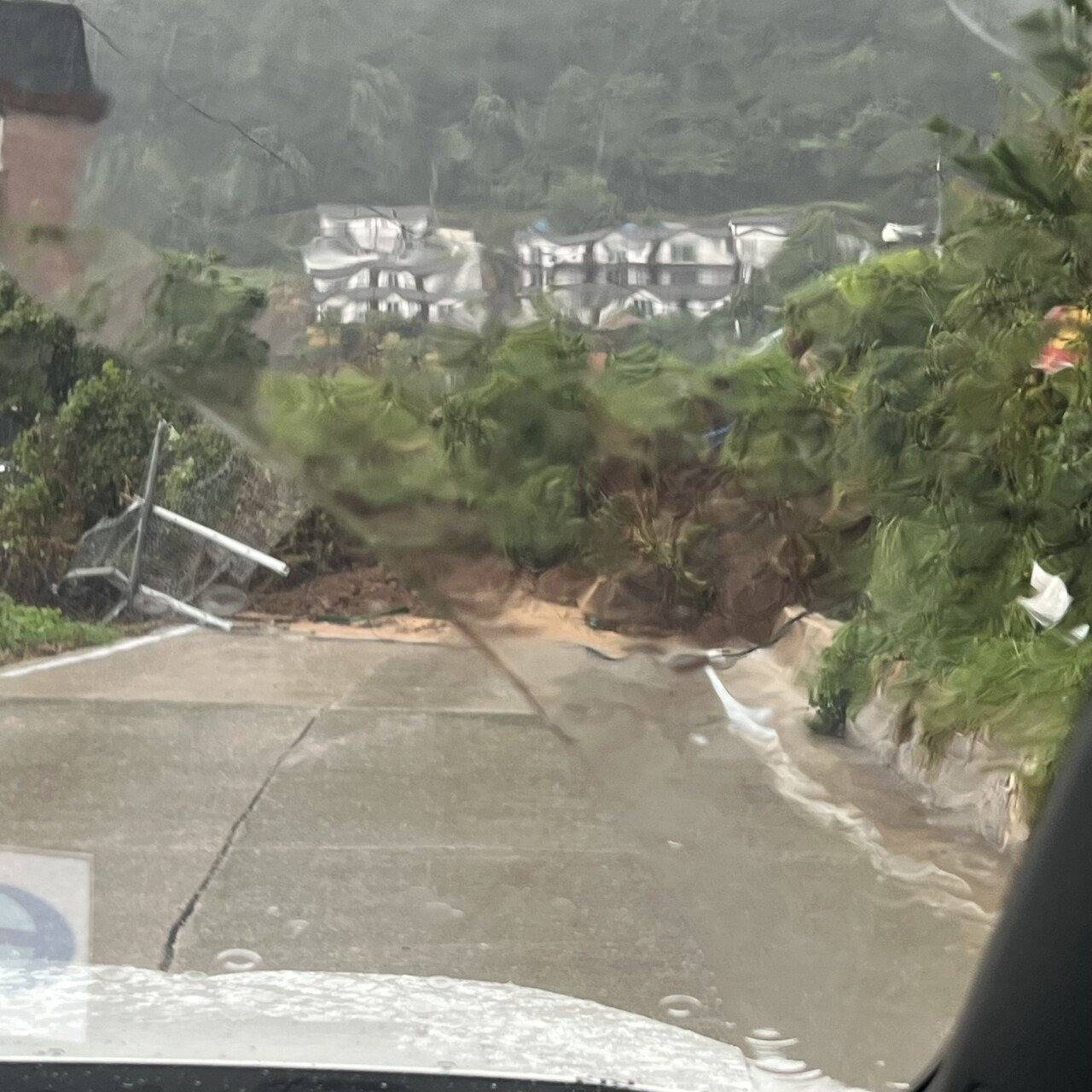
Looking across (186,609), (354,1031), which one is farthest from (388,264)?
(186,609)

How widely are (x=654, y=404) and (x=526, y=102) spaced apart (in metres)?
0.43

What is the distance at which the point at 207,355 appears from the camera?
1974mm

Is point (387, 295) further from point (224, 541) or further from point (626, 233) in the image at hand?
point (224, 541)

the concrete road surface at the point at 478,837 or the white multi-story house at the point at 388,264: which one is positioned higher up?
the white multi-story house at the point at 388,264

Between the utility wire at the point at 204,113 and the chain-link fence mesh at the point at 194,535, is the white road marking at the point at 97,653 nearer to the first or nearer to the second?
the chain-link fence mesh at the point at 194,535

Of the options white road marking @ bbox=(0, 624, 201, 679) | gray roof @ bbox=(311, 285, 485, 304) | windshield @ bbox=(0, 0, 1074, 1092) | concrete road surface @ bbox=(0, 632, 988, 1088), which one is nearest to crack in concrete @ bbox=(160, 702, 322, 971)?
concrete road surface @ bbox=(0, 632, 988, 1088)

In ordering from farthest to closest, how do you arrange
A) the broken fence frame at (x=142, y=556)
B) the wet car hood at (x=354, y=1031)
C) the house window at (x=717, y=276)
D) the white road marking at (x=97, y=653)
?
the white road marking at (x=97, y=653)
the broken fence frame at (x=142, y=556)
the wet car hood at (x=354, y=1031)
the house window at (x=717, y=276)

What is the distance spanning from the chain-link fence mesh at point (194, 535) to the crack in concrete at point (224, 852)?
0.56m

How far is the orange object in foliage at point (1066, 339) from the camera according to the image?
7.82ft

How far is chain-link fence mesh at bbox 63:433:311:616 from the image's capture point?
2.82 meters

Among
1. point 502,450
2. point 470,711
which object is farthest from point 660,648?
point 470,711

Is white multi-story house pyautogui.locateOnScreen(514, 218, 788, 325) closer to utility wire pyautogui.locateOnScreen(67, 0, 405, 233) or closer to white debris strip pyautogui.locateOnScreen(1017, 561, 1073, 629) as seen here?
utility wire pyautogui.locateOnScreen(67, 0, 405, 233)

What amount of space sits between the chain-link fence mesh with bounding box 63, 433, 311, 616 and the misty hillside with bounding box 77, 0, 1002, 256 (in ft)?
2.65

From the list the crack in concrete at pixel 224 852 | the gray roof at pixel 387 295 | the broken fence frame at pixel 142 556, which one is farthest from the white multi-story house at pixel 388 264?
the crack in concrete at pixel 224 852
